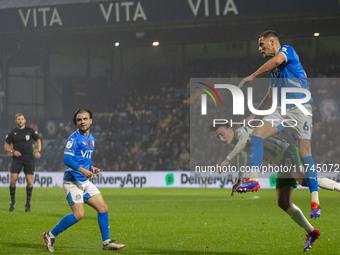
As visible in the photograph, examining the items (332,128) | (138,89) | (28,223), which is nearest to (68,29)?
(138,89)

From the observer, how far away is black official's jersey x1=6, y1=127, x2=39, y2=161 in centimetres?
1661

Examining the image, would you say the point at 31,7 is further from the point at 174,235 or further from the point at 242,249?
the point at 242,249

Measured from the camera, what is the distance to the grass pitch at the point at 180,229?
1010 centimetres

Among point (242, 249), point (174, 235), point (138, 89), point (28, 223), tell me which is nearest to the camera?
point (242, 249)

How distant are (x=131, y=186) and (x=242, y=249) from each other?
2115cm

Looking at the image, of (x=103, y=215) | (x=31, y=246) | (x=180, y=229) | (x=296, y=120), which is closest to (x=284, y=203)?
(x=296, y=120)

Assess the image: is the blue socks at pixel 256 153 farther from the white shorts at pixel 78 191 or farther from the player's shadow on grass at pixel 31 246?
the player's shadow on grass at pixel 31 246

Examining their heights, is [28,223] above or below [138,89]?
below

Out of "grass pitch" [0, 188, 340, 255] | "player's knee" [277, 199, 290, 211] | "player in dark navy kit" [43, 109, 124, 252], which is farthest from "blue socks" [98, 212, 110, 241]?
"player's knee" [277, 199, 290, 211]

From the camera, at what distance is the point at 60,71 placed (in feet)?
130

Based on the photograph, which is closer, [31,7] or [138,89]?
[31,7]

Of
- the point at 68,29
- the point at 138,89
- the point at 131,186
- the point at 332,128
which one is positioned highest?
the point at 68,29

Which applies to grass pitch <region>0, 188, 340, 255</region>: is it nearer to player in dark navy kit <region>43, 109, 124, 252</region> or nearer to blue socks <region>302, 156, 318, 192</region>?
player in dark navy kit <region>43, 109, 124, 252</region>

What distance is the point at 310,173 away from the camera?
8.12 meters
